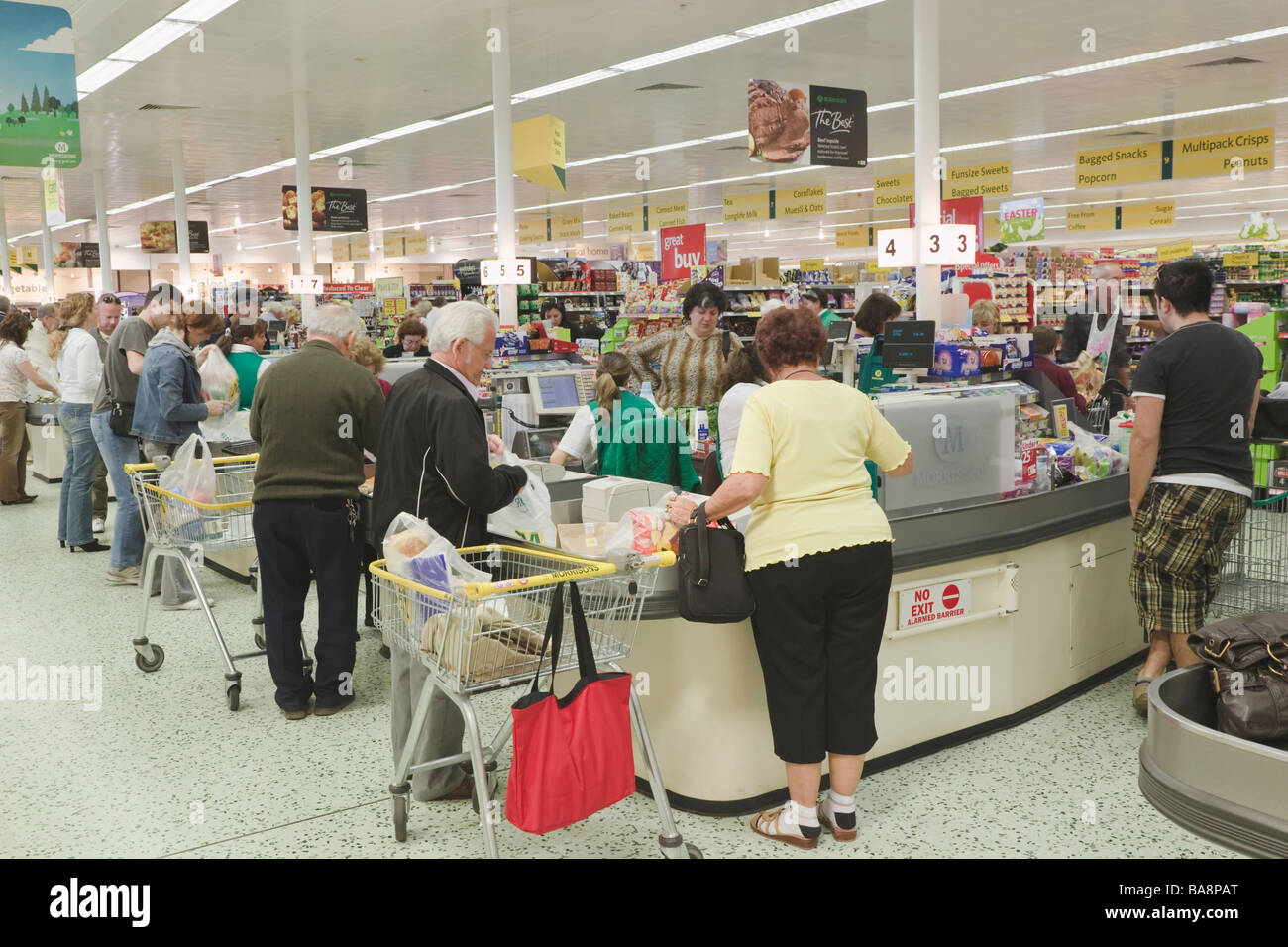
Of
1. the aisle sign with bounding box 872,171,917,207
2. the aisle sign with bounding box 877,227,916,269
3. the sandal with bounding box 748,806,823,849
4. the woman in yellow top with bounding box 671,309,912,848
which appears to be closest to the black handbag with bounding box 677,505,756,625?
the woman in yellow top with bounding box 671,309,912,848

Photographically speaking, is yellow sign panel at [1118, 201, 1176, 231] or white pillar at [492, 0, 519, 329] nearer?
white pillar at [492, 0, 519, 329]

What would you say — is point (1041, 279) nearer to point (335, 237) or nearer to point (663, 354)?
point (663, 354)

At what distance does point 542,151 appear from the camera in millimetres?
9680

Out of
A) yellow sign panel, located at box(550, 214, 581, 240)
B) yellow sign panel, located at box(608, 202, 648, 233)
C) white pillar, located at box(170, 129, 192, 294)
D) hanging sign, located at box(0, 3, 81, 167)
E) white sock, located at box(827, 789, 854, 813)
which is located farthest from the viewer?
yellow sign panel, located at box(608, 202, 648, 233)

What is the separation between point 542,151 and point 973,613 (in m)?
7.05

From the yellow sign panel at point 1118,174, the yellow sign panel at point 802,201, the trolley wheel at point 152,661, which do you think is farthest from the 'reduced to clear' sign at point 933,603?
the yellow sign panel at point 802,201

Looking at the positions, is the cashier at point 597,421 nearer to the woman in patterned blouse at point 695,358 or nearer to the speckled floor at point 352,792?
the woman in patterned blouse at point 695,358

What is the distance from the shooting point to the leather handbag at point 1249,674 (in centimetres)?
165

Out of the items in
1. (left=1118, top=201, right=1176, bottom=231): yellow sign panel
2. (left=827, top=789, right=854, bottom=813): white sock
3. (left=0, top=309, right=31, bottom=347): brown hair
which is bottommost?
(left=827, top=789, right=854, bottom=813): white sock

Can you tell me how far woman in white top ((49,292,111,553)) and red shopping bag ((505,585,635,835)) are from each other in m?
5.99

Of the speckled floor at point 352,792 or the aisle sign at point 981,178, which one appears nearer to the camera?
the speckled floor at point 352,792

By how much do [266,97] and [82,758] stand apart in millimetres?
10481

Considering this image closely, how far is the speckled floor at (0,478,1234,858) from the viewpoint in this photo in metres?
3.24

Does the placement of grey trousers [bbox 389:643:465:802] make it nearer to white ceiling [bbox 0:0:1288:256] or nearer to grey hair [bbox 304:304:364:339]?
grey hair [bbox 304:304:364:339]
